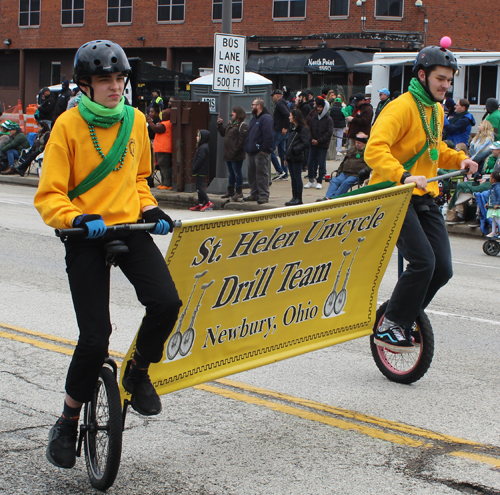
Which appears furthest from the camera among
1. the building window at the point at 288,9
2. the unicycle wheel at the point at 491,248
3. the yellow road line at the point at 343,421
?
the building window at the point at 288,9

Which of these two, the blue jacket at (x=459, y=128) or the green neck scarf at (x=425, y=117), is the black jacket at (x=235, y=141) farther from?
the green neck scarf at (x=425, y=117)

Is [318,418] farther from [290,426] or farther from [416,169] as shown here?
[416,169]

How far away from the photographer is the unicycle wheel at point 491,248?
11.7 m

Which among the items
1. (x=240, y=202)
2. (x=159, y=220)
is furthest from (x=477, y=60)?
(x=159, y=220)

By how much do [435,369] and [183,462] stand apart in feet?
8.13

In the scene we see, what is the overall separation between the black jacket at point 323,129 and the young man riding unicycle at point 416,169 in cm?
1285

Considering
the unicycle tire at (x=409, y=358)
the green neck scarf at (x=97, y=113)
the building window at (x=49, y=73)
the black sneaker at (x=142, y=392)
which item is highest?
the building window at (x=49, y=73)

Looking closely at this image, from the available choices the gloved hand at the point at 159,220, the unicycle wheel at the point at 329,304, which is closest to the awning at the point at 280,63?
the unicycle wheel at the point at 329,304

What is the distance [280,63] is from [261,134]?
81.8ft

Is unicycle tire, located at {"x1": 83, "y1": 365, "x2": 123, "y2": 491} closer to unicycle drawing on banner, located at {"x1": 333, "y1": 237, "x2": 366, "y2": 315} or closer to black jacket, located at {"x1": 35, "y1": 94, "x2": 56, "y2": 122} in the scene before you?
unicycle drawing on banner, located at {"x1": 333, "y1": 237, "x2": 366, "y2": 315}

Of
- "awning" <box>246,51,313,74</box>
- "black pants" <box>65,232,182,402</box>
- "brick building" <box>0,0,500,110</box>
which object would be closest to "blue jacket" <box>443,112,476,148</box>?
"black pants" <box>65,232,182,402</box>

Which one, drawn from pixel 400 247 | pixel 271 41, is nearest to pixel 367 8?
pixel 271 41

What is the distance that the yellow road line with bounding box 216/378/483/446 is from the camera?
4.33 metres

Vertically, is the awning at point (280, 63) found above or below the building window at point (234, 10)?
below
